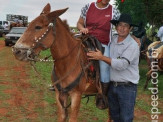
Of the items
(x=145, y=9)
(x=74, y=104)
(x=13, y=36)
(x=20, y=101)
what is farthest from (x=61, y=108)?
(x=13, y=36)

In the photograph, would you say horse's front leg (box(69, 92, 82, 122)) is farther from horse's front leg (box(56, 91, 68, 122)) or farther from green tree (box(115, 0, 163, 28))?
green tree (box(115, 0, 163, 28))

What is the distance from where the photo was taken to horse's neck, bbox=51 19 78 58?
14.6 ft

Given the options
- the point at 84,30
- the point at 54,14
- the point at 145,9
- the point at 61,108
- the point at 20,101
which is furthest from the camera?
the point at 145,9

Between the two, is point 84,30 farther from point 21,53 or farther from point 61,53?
point 21,53

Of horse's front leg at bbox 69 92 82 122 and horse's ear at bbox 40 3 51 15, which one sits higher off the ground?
horse's ear at bbox 40 3 51 15

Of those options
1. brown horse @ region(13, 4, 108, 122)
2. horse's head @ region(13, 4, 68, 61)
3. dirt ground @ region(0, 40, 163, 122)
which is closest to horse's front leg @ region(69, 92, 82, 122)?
brown horse @ region(13, 4, 108, 122)

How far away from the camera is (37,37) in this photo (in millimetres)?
4066

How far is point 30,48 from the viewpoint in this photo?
4.00 meters

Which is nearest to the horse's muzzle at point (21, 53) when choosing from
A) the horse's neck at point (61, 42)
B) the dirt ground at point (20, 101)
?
the horse's neck at point (61, 42)

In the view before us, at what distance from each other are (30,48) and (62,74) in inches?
33.7

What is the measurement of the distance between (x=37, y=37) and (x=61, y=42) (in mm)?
549

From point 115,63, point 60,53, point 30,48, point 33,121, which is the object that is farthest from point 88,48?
point 33,121

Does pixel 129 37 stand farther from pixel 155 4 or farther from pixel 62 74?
pixel 155 4

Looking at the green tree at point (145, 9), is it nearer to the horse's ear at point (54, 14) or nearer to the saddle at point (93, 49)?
the saddle at point (93, 49)
